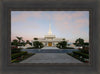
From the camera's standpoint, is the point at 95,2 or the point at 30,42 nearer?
the point at 95,2

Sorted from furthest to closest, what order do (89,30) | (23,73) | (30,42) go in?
(30,42)
(89,30)
(23,73)

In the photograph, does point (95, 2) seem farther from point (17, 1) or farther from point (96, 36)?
point (17, 1)

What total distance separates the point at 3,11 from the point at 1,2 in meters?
0.21

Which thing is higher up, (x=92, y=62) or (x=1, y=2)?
(x=1, y=2)

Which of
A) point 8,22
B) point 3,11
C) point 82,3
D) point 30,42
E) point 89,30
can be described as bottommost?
point 30,42

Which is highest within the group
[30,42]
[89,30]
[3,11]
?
[3,11]

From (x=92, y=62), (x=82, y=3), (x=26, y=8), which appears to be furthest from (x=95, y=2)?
(x=26, y=8)

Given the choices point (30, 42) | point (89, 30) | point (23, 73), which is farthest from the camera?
point (30, 42)

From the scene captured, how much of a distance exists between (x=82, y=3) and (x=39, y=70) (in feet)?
5.95

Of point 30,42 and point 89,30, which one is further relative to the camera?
point 30,42

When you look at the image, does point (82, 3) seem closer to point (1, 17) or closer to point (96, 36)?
point (96, 36)

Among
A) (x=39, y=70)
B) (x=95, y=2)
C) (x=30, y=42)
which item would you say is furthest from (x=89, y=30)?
(x=30, y=42)

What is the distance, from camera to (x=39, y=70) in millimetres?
2164

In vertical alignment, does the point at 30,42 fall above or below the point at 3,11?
below
